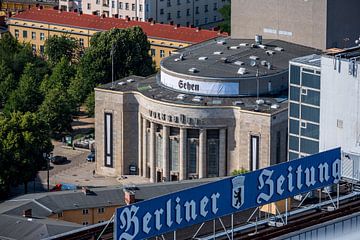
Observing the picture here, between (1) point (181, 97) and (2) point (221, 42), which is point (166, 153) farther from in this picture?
(2) point (221, 42)

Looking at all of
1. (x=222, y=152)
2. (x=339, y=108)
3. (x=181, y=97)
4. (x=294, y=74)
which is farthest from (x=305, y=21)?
(x=339, y=108)

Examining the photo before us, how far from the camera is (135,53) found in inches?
7461

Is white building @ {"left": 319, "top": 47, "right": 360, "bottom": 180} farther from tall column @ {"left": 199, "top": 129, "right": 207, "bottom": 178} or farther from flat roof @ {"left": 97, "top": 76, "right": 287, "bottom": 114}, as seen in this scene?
tall column @ {"left": 199, "top": 129, "right": 207, "bottom": 178}

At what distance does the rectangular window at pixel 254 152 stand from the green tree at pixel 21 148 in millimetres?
23614

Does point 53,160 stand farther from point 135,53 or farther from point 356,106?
point 356,106

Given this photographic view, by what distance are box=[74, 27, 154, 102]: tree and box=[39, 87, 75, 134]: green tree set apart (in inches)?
347

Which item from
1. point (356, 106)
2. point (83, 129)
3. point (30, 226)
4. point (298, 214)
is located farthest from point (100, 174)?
point (298, 214)

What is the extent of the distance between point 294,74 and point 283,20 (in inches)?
1893

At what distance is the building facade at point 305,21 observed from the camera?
543 ft

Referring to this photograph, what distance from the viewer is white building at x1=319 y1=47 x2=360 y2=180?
358ft

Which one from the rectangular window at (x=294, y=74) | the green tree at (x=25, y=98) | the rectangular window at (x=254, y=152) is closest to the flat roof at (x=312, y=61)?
the rectangular window at (x=294, y=74)

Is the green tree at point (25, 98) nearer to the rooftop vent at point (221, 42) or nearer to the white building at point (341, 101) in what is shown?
the rooftop vent at point (221, 42)

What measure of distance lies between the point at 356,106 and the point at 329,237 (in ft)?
105

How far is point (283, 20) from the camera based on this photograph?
170 meters
